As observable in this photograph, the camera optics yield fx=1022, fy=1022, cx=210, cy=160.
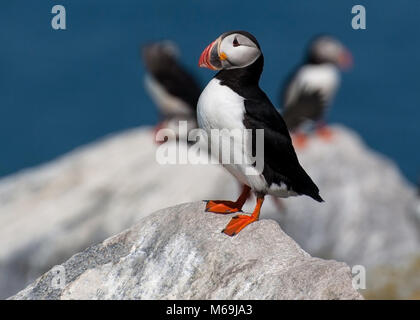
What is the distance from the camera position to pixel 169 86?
60.5ft

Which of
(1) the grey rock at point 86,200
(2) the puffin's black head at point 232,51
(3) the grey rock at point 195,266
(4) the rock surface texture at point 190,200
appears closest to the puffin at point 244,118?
(2) the puffin's black head at point 232,51

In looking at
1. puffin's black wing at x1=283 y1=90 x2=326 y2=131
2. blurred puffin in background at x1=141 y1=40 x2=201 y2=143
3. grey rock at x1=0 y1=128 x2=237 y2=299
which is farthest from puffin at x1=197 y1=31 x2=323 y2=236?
blurred puffin in background at x1=141 y1=40 x2=201 y2=143

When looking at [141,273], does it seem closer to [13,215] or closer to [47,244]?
[47,244]

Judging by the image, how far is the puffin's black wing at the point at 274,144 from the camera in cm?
722

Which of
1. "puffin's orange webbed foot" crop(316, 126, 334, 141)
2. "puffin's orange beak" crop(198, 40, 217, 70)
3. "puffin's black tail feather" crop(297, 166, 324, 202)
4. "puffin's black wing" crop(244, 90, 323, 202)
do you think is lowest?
"puffin's orange webbed foot" crop(316, 126, 334, 141)

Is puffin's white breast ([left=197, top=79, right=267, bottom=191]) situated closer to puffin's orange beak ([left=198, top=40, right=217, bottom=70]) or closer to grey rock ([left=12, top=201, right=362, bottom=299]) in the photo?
puffin's orange beak ([left=198, top=40, right=217, bottom=70])

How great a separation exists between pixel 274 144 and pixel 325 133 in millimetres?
9378

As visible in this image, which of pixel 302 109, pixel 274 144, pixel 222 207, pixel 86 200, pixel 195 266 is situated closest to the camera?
pixel 195 266

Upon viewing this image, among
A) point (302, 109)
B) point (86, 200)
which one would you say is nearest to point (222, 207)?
point (302, 109)

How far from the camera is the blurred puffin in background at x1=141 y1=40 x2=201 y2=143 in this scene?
18.0 m

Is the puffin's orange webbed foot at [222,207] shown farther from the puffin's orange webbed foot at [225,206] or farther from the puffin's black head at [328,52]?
the puffin's black head at [328,52]

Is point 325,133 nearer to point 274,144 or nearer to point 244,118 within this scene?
point 274,144

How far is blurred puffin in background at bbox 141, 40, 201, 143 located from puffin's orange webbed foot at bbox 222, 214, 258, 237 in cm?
1038

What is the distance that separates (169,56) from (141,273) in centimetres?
1225
